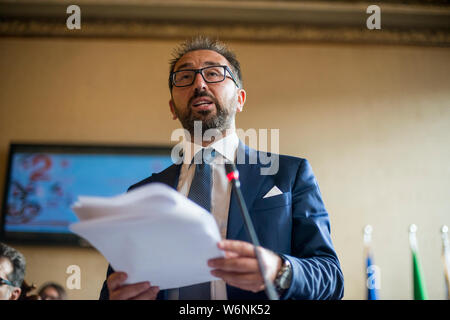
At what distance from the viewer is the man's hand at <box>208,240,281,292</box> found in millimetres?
727

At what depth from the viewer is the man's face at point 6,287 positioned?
1750 mm

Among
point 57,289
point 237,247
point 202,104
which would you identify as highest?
point 202,104

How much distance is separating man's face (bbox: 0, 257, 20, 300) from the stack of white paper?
1212 mm

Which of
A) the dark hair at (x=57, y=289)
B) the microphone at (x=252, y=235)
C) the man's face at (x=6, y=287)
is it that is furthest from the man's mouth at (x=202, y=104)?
the dark hair at (x=57, y=289)

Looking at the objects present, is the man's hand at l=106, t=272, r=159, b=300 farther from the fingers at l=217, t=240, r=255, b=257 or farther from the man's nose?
the man's nose

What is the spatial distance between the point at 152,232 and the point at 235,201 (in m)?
0.39

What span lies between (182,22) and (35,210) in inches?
73.1

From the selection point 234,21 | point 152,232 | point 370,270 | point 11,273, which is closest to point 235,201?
point 152,232

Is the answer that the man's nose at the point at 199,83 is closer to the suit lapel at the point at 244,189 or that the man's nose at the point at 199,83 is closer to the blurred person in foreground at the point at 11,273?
the suit lapel at the point at 244,189

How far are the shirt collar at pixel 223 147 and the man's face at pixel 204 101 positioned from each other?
0.12 ft

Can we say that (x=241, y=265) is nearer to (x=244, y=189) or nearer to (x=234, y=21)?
(x=244, y=189)

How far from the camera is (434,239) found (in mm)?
2865

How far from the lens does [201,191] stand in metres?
1.12
